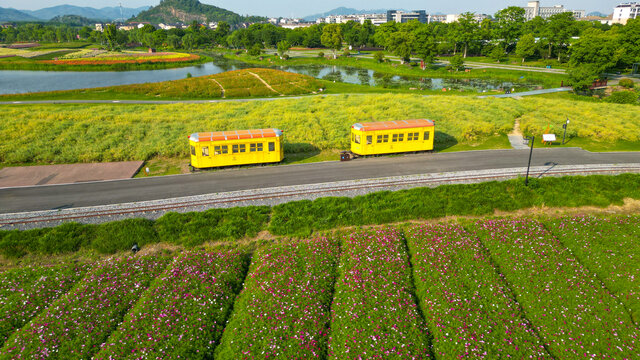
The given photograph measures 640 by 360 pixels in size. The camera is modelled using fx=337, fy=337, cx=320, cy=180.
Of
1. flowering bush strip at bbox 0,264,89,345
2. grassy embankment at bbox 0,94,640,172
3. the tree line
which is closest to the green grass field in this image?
grassy embankment at bbox 0,94,640,172

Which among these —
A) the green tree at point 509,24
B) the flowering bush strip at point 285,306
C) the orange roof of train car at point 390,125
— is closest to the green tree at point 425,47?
the green tree at point 509,24

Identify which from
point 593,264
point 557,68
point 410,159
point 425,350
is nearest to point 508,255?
point 593,264

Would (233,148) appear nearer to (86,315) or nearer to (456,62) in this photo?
(86,315)

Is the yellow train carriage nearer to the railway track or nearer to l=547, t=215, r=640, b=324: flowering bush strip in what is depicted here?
the railway track

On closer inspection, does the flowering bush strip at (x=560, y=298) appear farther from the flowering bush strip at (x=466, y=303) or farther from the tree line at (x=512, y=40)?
the tree line at (x=512, y=40)

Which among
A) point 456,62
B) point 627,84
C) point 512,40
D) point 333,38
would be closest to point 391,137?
point 627,84

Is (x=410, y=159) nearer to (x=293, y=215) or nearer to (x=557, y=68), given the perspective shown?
(x=293, y=215)
